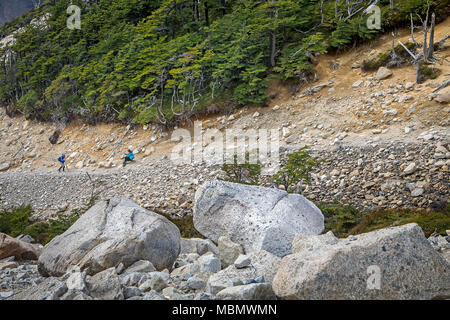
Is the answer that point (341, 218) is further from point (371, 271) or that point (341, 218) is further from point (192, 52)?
point (192, 52)

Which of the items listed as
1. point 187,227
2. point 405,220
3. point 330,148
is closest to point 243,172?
point 187,227

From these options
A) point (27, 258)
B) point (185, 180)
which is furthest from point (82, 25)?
point (27, 258)

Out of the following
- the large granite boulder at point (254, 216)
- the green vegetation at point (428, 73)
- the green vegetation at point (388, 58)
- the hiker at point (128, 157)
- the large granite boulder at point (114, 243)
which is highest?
the large granite boulder at point (114, 243)

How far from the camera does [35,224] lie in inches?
597

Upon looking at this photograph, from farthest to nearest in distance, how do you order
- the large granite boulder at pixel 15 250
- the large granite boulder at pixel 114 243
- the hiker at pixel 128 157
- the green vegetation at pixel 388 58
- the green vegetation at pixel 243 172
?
the hiker at pixel 128 157 < the green vegetation at pixel 388 58 < the green vegetation at pixel 243 172 < the large granite boulder at pixel 15 250 < the large granite boulder at pixel 114 243

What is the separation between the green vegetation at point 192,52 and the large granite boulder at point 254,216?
11502 mm

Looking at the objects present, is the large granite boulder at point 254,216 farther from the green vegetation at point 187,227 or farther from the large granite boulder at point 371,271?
the green vegetation at point 187,227

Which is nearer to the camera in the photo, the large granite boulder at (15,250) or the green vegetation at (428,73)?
the large granite boulder at (15,250)

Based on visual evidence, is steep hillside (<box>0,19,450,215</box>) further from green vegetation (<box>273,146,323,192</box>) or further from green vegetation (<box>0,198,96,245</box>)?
green vegetation (<box>0,198,96,245</box>)

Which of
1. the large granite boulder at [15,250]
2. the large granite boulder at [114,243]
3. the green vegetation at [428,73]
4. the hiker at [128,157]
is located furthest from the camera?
the hiker at [128,157]

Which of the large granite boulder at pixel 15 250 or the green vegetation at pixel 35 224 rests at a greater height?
the large granite boulder at pixel 15 250

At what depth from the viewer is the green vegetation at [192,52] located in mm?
17578

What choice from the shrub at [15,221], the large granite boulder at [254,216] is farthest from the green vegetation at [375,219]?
the shrub at [15,221]

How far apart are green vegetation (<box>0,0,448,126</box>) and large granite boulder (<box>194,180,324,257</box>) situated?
11.5m
